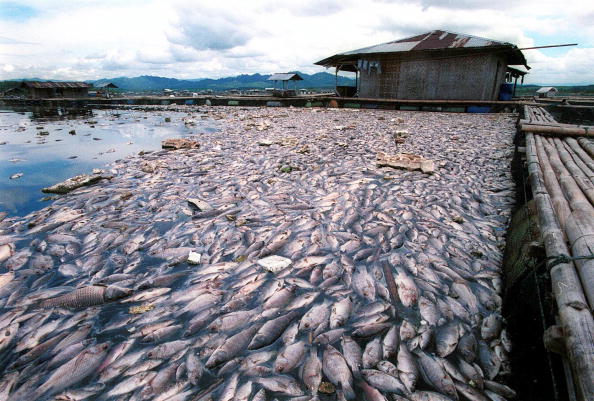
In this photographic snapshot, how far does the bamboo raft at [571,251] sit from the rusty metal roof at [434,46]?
20.9m

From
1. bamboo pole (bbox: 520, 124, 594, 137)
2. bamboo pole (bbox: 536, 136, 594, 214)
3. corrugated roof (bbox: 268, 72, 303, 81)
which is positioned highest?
corrugated roof (bbox: 268, 72, 303, 81)

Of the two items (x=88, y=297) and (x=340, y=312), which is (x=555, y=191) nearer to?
(x=340, y=312)

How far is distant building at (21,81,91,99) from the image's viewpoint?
1599 inches

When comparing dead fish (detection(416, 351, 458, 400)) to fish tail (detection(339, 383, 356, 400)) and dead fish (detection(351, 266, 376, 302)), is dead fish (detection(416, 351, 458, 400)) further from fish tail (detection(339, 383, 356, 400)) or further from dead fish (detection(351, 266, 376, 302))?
dead fish (detection(351, 266, 376, 302))

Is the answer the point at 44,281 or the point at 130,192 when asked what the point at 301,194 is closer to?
the point at 130,192

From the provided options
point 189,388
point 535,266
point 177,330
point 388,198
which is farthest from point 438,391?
point 388,198

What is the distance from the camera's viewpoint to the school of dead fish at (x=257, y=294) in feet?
7.22

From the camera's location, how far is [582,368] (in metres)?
1.44

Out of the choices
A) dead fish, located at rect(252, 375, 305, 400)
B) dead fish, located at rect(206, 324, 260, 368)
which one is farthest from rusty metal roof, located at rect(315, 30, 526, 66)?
dead fish, located at rect(252, 375, 305, 400)

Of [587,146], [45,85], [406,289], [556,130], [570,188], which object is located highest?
[45,85]

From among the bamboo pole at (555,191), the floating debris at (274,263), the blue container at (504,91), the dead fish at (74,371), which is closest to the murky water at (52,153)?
the dead fish at (74,371)

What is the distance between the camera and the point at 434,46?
77.3 feet

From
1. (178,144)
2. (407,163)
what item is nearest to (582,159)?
(407,163)

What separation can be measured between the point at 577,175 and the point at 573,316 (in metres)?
3.78
